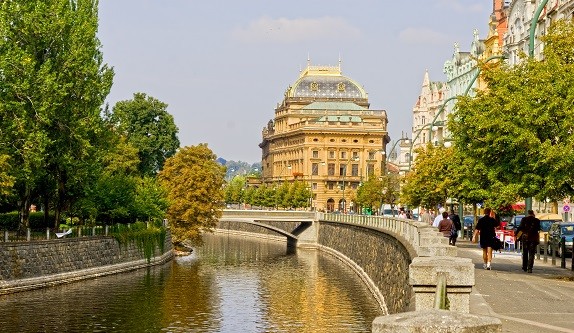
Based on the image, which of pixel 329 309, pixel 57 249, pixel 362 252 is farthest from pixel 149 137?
pixel 329 309

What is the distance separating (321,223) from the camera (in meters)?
116

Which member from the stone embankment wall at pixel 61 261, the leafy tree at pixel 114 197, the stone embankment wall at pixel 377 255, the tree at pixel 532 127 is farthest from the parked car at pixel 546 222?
the leafy tree at pixel 114 197

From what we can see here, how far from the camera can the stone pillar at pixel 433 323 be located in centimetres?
809

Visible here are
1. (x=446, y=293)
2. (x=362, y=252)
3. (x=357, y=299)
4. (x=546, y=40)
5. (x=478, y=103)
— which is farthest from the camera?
(x=362, y=252)

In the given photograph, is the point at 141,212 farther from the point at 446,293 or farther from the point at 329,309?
the point at 446,293

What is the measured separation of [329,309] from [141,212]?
31.3 metres

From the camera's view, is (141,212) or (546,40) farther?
(141,212)

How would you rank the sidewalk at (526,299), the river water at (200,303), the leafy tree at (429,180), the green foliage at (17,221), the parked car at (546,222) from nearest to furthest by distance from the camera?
the sidewalk at (526,299) < the river water at (200,303) < the green foliage at (17,221) < the parked car at (546,222) < the leafy tree at (429,180)

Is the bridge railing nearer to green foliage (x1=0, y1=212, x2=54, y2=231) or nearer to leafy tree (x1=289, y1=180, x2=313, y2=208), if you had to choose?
A: green foliage (x1=0, y1=212, x2=54, y2=231)

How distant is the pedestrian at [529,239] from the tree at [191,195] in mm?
58590

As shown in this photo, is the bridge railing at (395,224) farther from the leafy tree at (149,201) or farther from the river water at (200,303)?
the leafy tree at (149,201)

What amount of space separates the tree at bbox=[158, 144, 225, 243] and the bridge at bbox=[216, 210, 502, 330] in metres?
11.9

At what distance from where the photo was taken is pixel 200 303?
167 feet

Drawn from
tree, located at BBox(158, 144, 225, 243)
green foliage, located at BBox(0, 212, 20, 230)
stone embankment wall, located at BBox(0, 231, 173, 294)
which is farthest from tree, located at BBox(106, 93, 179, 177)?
green foliage, located at BBox(0, 212, 20, 230)
